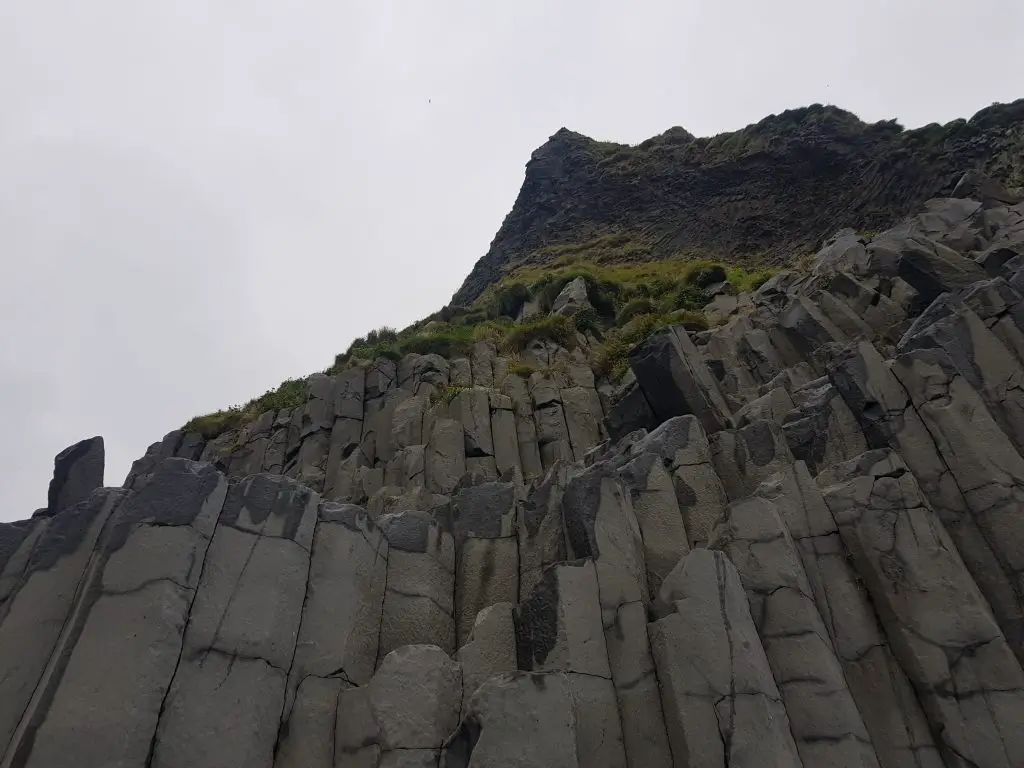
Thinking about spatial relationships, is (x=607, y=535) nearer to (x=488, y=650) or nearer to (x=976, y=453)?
(x=488, y=650)

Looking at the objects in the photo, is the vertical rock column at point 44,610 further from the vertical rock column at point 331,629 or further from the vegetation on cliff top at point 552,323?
the vegetation on cliff top at point 552,323

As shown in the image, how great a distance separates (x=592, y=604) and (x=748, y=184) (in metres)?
49.4

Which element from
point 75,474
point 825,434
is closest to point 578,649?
point 825,434

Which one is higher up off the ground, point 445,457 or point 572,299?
point 572,299

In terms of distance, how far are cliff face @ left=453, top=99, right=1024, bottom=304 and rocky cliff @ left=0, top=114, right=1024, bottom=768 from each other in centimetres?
2950

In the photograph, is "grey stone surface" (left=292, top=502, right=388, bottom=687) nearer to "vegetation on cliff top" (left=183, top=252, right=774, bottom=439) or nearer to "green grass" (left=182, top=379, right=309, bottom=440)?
"vegetation on cliff top" (left=183, top=252, right=774, bottom=439)

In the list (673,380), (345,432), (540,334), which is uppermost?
(540,334)

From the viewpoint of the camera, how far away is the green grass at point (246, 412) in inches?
1032

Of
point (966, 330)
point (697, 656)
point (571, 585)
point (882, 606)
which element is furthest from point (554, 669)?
point (966, 330)

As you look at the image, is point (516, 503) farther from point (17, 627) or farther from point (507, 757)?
point (17, 627)

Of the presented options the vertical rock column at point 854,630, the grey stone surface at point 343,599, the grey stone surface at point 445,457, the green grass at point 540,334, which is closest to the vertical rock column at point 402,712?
the grey stone surface at point 343,599

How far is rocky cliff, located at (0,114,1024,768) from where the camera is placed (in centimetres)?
524

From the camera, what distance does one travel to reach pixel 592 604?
6.42m

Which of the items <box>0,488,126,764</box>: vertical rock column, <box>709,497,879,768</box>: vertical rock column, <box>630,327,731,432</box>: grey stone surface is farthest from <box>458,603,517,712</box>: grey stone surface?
<box>630,327,731,432</box>: grey stone surface
